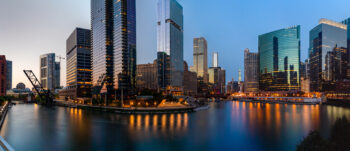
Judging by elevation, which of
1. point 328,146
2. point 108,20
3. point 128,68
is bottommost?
point 328,146

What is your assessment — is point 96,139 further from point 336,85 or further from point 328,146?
point 336,85

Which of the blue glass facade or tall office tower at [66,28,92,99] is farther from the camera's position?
tall office tower at [66,28,92,99]

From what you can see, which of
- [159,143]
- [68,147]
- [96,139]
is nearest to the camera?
[68,147]

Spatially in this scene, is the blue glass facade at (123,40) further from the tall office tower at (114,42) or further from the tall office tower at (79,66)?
the tall office tower at (79,66)

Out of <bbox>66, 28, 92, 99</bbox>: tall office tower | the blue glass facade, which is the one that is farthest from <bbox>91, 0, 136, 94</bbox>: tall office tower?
<bbox>66, 28, 92, 99</bbox>: tall office tower

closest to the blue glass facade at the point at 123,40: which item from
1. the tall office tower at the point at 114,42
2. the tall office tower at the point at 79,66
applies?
the tall office tower at the point at 114,42

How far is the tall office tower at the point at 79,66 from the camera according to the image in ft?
504

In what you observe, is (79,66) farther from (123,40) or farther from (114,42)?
(123,40)

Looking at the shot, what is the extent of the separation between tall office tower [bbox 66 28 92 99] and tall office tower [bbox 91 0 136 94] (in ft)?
42.0

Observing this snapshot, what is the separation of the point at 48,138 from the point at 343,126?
4286 cm

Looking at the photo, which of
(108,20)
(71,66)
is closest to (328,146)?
(108,20)

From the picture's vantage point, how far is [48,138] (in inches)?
1353

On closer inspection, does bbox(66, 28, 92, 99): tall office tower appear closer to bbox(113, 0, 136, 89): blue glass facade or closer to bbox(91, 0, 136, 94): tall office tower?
bbox(91, 0, 136, 94): tall office tower

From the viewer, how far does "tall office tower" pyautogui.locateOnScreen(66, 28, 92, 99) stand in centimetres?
15357
